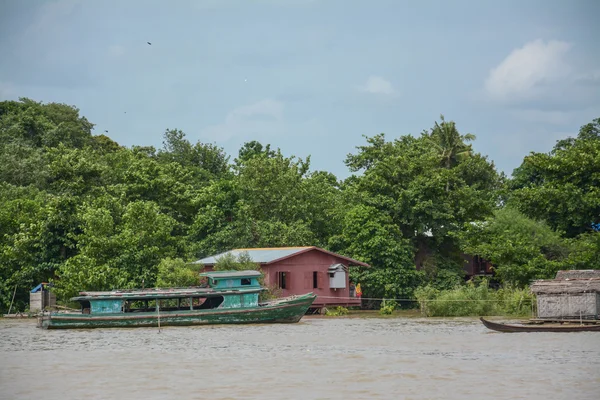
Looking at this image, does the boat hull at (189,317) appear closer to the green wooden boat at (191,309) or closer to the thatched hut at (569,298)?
the green wooden boat at (191,309)

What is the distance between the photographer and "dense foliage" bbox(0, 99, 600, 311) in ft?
152

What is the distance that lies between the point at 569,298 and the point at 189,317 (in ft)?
55.4

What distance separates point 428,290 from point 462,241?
6.10 m

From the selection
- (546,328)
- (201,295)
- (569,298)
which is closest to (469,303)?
(569,298)

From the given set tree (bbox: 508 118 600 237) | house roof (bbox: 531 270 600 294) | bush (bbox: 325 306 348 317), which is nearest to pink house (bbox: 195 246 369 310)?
bush (bbox: 325 306 348 317)

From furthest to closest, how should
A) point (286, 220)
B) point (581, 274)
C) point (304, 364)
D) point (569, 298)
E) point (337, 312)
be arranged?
point (286, 220), point (337, 312), point (581, 274), point (569, 298), point (304, 364)

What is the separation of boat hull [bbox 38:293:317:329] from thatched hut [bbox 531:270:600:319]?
11.6 meters

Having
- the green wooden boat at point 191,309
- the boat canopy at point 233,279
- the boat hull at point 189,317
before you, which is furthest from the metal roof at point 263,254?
the boat hull at point 189,317

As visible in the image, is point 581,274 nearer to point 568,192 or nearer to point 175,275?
point 568,192

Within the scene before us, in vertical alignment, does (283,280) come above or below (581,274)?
above

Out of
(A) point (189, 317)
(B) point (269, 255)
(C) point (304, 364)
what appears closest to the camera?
(C) point (304, 364)

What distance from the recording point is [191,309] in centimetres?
4041

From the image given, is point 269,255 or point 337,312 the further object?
point 337,312

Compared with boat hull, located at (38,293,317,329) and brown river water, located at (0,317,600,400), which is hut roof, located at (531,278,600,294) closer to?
brown river water, located at (0,317,600,400)
